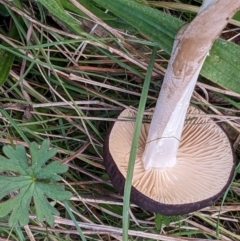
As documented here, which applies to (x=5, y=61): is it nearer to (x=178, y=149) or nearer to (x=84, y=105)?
(x=84, y=105)

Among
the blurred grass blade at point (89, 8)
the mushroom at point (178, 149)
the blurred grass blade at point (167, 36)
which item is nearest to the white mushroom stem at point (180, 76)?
the mushroom at point (178, 149)

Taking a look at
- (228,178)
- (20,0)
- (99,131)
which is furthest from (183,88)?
(20,0)

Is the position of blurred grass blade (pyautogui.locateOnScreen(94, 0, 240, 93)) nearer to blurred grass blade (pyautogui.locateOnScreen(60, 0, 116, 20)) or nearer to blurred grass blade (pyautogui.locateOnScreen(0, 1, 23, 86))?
blurred grass blade (pyautogui.locateOnScreen(60, 0, 116, 20))

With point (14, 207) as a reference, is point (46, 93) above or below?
above

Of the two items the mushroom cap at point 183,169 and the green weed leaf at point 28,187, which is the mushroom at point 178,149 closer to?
the mushroom cap at point 183,169

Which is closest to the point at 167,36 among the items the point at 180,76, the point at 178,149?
the point at 180,76

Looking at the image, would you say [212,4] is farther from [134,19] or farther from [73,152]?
[73,152]
